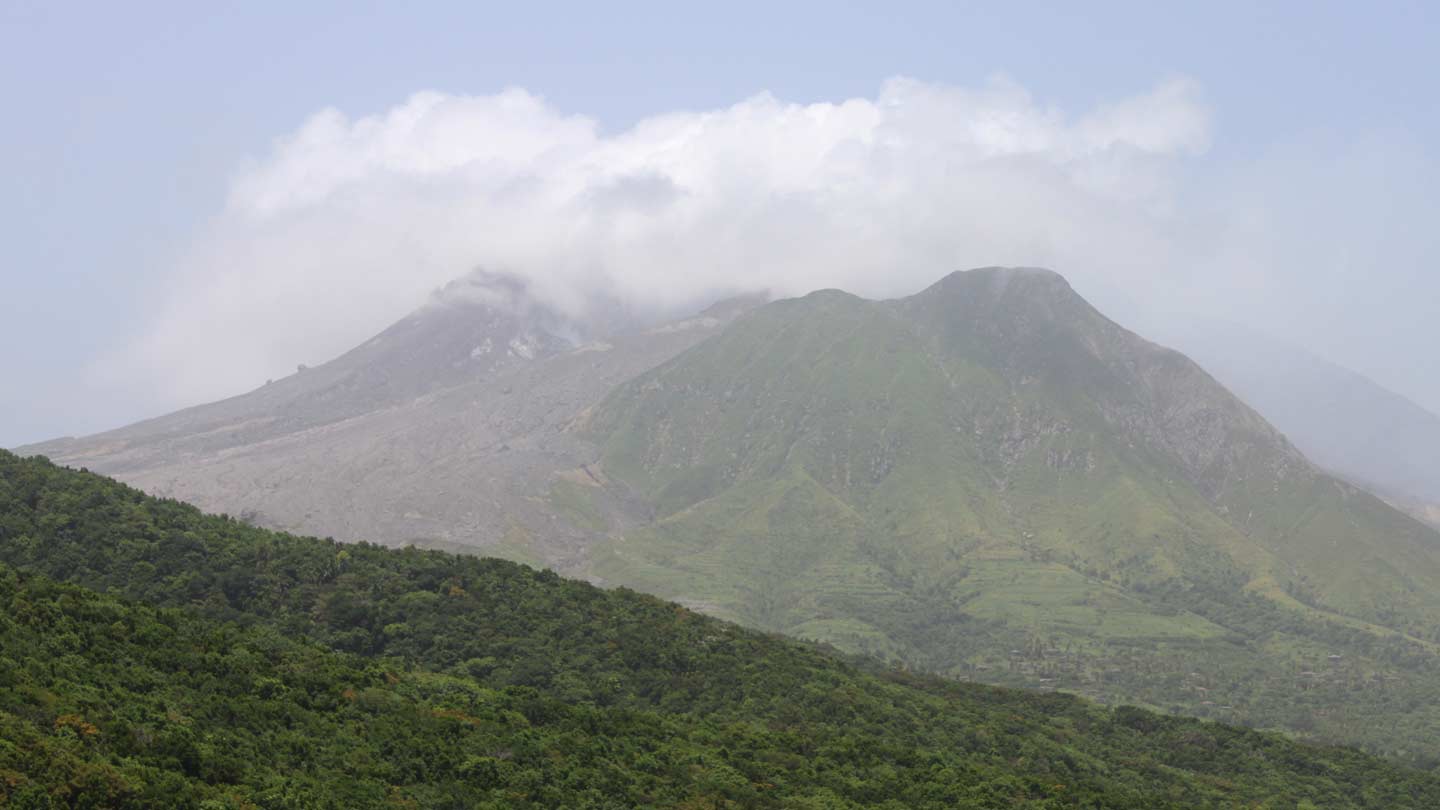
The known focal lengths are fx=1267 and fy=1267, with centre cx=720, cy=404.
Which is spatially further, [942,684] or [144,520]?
[942,684]

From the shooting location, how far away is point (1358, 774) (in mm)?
89500

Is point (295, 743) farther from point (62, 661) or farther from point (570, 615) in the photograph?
point (570, 615)

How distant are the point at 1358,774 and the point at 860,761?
46.2 m

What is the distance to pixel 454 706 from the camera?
5753 centimetres

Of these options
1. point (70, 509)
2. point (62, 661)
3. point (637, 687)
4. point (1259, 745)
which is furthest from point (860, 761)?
point (70, 509)

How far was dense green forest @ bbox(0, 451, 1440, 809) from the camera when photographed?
41.6 meters

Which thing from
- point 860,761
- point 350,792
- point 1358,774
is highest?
point 350,792

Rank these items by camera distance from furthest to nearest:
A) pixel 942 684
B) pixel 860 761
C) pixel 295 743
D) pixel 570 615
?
pixel 942 684 < pixel 570 615 < pixel 860 761 < pixel 295 743

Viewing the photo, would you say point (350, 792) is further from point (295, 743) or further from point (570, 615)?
point (570, 615)

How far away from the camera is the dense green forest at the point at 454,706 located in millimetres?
41562

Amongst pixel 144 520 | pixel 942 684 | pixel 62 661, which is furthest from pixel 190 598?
pixel 942 684

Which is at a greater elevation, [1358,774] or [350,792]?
[350,792]

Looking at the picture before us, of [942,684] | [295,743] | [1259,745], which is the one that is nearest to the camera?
[295,743]

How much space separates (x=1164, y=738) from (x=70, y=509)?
76561 mm
